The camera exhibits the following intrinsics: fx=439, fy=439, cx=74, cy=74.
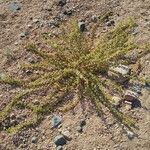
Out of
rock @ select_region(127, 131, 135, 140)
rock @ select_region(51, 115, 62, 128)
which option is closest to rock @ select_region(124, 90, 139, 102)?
rock @ select_region(127, 131, 135, 140)

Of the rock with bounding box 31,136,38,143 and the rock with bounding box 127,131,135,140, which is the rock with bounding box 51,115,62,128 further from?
the rock with bounding box 127,131,135,140

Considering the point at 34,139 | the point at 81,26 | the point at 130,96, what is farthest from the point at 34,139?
the point at 81,26

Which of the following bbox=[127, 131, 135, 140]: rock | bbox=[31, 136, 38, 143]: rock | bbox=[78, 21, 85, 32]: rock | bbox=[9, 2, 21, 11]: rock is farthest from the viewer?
bbox=[9, 2, 21, 11]: rock

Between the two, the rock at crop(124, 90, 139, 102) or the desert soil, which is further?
the rock at crop(124, 90, 139, 102)

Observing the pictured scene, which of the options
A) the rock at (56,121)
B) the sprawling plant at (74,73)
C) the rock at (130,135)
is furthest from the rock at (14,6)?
the rock at (130,135)

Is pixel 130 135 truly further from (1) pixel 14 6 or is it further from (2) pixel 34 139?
(1) pixel 14 6
